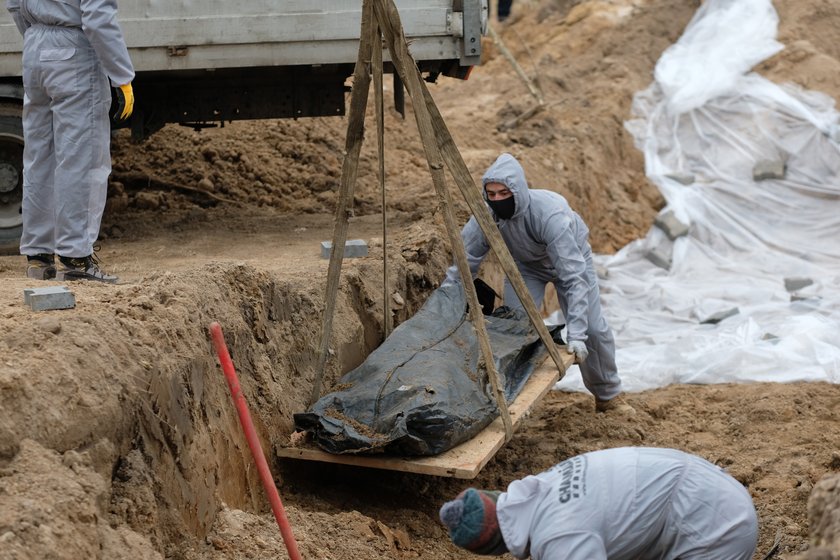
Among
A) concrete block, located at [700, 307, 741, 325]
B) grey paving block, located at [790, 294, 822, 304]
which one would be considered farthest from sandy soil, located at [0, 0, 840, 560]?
grey paving block, located at [790, 294, 822, 304]

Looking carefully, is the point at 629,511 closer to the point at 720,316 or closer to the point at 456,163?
the point at 456,163

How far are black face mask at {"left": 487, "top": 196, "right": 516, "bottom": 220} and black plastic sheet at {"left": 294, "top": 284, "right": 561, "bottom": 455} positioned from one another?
50 cm

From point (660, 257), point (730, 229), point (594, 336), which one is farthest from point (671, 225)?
point (594, 336)

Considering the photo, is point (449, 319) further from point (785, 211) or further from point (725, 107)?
point (725, 107)

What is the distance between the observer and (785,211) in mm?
11539

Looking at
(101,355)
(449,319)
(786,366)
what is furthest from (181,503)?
(786,366)

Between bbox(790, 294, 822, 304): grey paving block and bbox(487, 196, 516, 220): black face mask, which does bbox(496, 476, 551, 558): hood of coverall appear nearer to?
bbox(487, 196, 516, 220): black face mask

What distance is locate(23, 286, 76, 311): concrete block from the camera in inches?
182

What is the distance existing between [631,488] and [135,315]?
226 centimetres

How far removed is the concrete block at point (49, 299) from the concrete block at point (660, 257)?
6.98 meters

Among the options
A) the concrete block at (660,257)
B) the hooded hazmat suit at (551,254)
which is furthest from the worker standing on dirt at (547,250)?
the concrete block at (660,257)

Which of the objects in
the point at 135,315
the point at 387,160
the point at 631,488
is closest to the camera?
the point at 631,488

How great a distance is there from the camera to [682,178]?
12039 millimetres

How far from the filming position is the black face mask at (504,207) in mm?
6242
